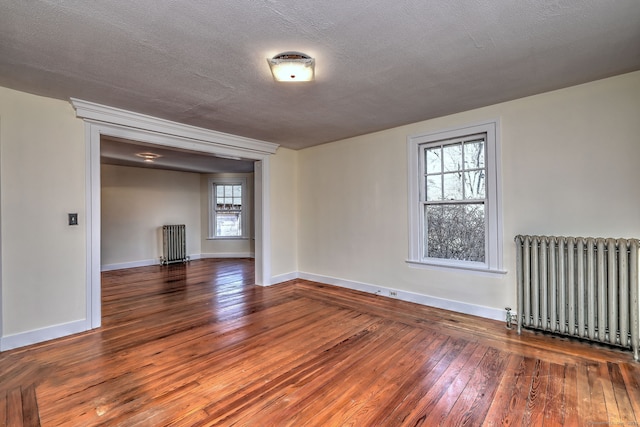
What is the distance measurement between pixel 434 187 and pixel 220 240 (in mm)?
6218

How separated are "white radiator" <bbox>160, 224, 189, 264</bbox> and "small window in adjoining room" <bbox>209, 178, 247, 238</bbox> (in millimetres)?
926

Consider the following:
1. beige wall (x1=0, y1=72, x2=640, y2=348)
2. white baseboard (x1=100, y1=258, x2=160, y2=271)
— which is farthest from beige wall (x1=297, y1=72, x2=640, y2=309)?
white baseboard (x1=100, y1=258, x2=160, y2=271)

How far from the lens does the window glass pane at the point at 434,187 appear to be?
3814 mm

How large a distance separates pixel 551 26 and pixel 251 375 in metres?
3.16

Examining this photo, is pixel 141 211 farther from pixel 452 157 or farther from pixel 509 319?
pixel 509 319

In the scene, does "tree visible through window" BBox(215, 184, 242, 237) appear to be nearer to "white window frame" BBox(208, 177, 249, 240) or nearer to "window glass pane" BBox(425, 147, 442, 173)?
"white window frame" BBox(208, 177, 249, 240)

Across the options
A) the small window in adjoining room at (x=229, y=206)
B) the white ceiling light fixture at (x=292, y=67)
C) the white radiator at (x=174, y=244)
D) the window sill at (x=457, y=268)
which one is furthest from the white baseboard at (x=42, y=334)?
the small window in adjoining room at (x=229, y=206)

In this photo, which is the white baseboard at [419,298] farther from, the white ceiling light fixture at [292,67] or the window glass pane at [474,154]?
the white ceiling light fixture at [292,67]

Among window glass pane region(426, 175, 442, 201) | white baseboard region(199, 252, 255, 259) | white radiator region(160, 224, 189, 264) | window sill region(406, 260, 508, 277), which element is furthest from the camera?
white baseboard region(199, 252, 255, 259)

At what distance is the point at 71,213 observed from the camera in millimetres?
3086

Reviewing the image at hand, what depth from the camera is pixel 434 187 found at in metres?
3.86

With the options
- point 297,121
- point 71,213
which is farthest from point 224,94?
point 71,213

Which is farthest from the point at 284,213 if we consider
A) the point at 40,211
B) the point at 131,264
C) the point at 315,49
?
the point at 131,264

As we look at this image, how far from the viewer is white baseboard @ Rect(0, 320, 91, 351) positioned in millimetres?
2715
